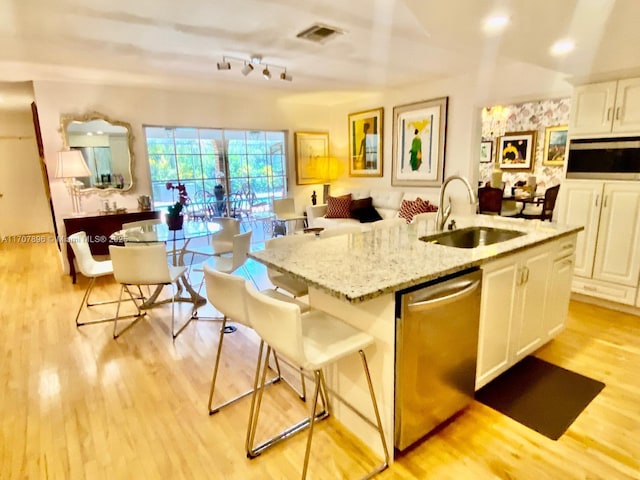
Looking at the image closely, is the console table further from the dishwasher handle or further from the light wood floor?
the dishwasher handle

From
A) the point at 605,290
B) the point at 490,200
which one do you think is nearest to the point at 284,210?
the point at 490,200

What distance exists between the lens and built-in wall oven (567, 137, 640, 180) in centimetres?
302

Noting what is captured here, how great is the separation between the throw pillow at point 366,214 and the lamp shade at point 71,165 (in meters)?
3.64

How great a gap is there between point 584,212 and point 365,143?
11.4 feet

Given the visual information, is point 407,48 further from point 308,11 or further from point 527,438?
point 527,438

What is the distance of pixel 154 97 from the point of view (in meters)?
4.93

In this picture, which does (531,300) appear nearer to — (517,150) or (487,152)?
(517,150)

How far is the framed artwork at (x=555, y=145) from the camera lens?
677 cm

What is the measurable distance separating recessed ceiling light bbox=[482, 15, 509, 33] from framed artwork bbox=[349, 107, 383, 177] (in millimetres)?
3450

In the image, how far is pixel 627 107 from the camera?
299cm

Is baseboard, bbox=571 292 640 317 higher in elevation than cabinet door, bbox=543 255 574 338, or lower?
lower

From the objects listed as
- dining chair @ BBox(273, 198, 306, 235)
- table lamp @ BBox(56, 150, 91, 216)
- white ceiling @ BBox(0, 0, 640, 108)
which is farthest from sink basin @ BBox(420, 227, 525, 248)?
table lamp @ BBox(56, 150, 91, 216)

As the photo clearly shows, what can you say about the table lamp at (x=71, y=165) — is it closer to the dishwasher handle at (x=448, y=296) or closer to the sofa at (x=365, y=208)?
the sofa at (x=365, y=208)

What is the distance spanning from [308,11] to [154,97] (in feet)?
10.9
